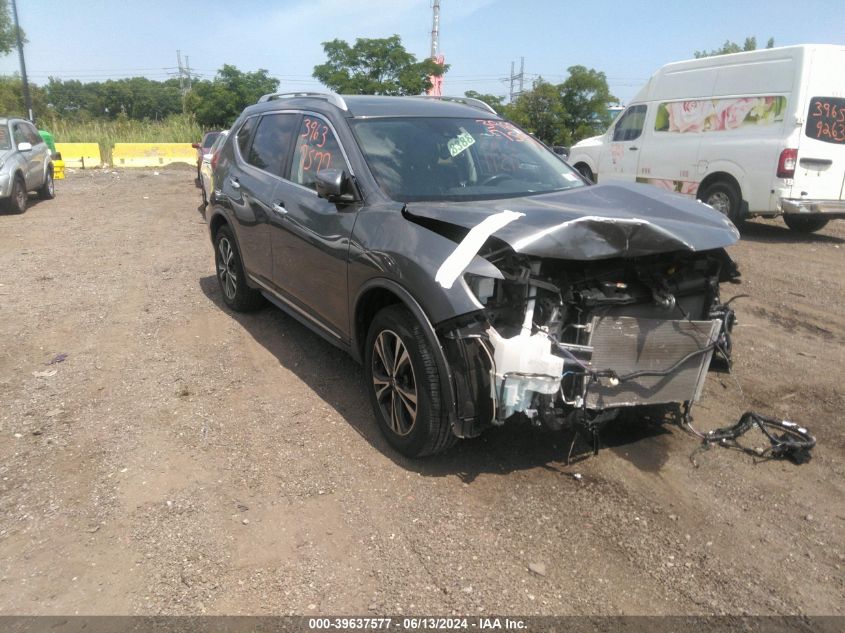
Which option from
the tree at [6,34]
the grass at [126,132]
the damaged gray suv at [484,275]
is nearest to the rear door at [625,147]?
the damaged gray suv at [484,275]

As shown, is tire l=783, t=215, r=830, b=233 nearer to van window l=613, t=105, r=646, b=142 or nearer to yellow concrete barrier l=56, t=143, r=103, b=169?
van window l=613, t=105, r=646, b=142

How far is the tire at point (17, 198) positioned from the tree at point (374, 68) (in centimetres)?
1598

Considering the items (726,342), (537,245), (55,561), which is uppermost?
(537,245)

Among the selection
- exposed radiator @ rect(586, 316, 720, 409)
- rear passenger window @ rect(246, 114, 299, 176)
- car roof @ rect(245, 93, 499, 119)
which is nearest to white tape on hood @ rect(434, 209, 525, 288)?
exposed radiator @ rect(586, 316, 720, 409)

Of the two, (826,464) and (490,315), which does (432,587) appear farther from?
(826,464)

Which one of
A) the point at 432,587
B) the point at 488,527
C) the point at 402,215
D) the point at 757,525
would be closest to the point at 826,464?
the point at 757,525

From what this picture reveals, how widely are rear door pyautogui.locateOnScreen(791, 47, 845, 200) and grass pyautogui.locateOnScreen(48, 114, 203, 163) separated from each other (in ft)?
89.7

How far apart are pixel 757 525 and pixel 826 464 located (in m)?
0.84

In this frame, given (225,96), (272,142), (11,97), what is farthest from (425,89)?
(11,97)

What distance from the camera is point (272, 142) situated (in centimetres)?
530

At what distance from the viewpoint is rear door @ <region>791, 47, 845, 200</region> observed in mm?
9516

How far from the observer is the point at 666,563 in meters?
2.89

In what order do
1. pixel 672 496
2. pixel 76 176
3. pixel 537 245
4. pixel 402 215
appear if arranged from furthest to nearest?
pixel 76 176
pixel 402 215
pixel 672 496
pixel 537 245

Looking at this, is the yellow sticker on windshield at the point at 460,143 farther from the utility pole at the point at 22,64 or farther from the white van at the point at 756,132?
the utility pole at the point at 22,64
